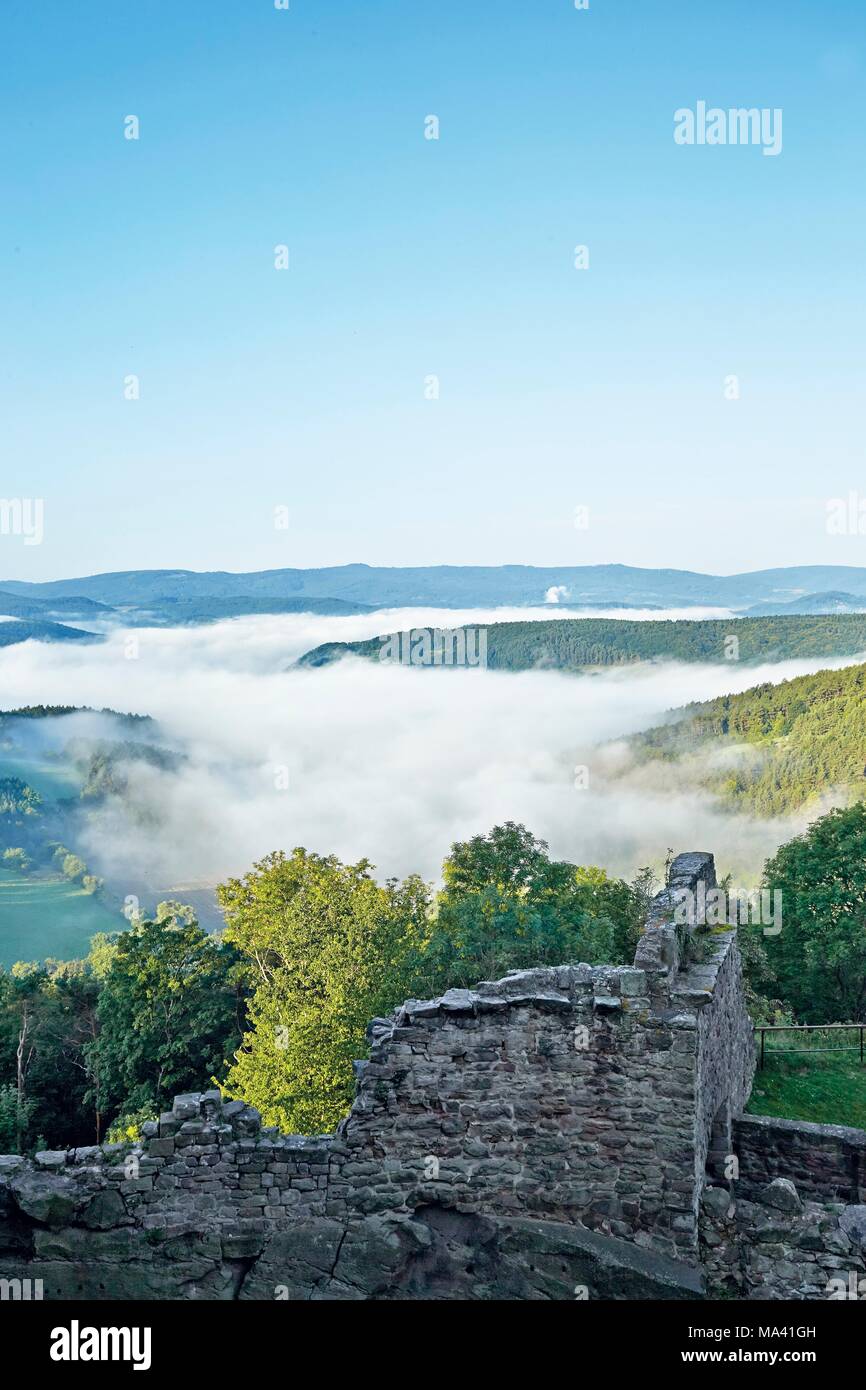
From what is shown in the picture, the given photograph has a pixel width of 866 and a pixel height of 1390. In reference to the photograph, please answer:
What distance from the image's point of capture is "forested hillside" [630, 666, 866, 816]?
281 ft

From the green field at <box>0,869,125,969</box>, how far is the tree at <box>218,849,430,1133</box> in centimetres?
6286

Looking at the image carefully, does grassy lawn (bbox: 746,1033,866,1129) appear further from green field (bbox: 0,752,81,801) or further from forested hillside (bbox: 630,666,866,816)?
green field (bbox: 0,752,81,801)

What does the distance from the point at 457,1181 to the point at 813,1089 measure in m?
7.72

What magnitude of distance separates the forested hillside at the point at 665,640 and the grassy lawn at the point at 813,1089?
109 meters

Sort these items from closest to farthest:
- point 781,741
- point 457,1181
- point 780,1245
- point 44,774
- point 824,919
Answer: point 780,1245, point 457,1181, point 824,919, point 781,741, point 44,774

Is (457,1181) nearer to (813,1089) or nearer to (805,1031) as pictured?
(813,1089)

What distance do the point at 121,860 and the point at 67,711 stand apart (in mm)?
22920

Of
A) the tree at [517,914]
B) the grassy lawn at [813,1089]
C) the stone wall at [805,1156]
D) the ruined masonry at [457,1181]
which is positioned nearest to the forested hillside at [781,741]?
the tree at [517,914]

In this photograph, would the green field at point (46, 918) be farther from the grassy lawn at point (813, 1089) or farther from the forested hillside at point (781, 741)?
the grassy lawn at point (813, 1089)

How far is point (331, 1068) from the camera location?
93.3 ft

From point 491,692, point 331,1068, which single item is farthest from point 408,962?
point 491,692

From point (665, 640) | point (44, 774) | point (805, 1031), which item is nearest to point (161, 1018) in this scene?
point (805, 1031)

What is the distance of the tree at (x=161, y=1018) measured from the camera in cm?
3512

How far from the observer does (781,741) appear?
324ft
